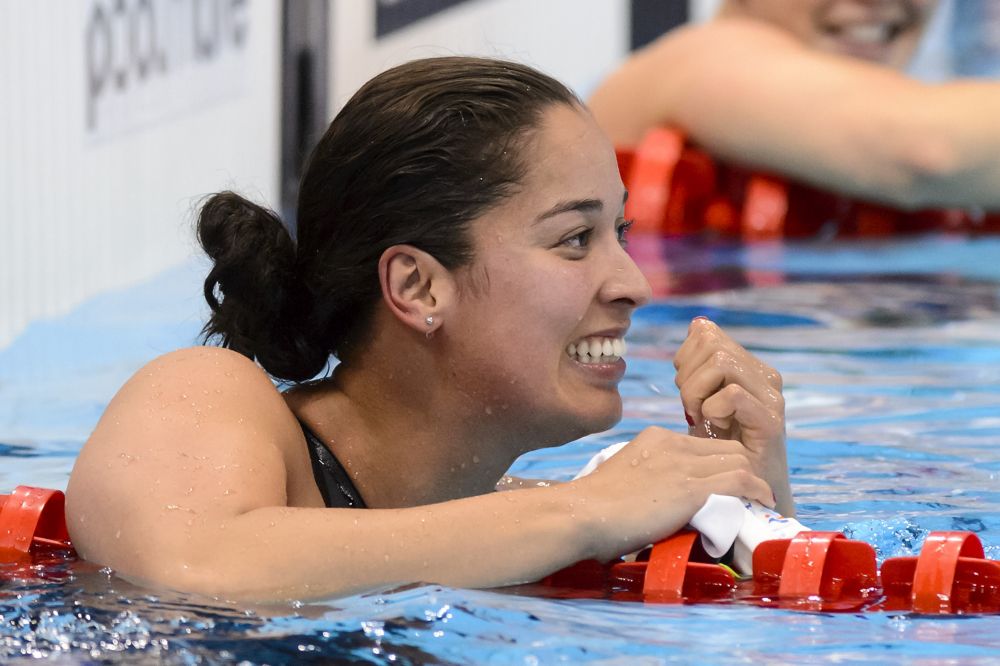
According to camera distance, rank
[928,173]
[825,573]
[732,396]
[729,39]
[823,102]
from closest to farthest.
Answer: [825,573]
[732,396]
[928,173]
[823,102]
[729,39]

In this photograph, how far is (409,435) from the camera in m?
2.18

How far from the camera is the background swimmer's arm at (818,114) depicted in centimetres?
518

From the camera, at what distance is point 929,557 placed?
6.30 feet

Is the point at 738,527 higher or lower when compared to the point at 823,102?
higher

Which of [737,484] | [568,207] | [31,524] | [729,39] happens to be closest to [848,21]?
[729,39]

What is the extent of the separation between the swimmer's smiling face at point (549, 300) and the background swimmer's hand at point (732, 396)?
5.2 inches

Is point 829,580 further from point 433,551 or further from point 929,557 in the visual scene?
point 433,551

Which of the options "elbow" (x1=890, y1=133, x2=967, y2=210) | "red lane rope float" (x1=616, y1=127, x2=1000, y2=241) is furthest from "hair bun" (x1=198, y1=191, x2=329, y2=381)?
"red lane rope float" (x1=616, y1=127, x2=1000, y2=241)

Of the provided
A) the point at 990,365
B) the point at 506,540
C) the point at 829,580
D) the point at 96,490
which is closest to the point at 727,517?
the point at 829,580

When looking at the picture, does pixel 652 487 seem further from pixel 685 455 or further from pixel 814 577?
pixel 814 577

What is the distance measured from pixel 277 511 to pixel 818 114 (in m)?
3.86

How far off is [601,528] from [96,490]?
0.57 meters

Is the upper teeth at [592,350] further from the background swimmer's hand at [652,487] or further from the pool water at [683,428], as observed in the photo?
the pool water at [683,428]

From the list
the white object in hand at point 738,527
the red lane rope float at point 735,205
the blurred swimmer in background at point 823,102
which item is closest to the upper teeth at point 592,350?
the white object in hand at point 738,527
